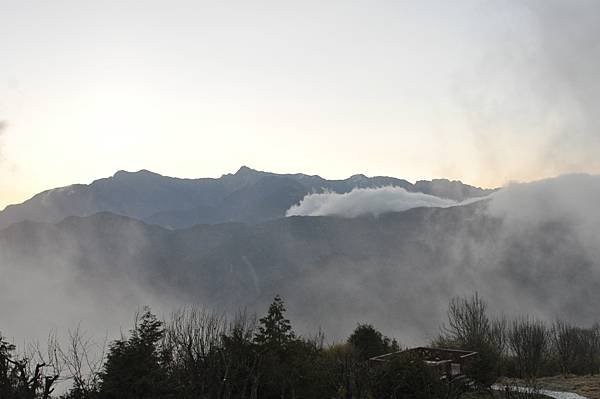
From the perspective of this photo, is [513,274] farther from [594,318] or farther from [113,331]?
[113,331]

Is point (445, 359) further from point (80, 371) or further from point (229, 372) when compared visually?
point (80, 371)

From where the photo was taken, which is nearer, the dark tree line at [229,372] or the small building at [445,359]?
the dark tree line at [229,372]

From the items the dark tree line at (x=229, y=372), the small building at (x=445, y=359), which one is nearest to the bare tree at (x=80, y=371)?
the dark tree line at (x=229, y=372)

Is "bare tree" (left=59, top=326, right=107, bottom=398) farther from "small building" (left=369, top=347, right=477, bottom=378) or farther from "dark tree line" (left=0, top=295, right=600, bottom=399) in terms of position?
"small building" (left=369, top=347, right=477, bottom=378)

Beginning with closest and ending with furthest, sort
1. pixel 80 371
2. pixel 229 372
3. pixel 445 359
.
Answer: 1. pixel 229 372
2. pixel 80 371
3. pixel 445 359

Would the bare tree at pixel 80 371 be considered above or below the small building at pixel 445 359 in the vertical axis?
above

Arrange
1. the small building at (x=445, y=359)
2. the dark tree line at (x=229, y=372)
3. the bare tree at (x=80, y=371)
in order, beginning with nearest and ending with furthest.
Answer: the dark tree line at (x=229, y=372), the bare tree at (x=80, y=371), the small building at (x=445, y=359)

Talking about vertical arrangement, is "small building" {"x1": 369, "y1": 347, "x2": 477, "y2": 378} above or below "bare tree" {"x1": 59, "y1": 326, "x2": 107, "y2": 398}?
below

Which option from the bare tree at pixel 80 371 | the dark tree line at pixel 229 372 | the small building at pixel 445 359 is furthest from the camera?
the small building at pixel 445 359

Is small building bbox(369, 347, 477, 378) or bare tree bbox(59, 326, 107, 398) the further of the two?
small building bbox(369, 347, 477, 378)

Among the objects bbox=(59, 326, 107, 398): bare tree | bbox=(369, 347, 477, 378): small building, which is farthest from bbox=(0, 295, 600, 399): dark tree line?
bbox=(369, 347, 477, 378): small building

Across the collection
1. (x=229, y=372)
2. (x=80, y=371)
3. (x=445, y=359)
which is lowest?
(x=445, y=359)

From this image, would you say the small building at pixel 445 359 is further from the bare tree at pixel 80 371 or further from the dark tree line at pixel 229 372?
the bare tree at pixel 80 371

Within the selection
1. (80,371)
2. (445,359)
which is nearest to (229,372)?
(80,371)
